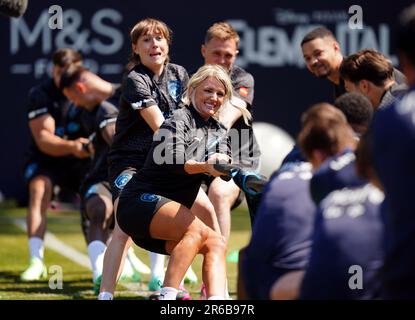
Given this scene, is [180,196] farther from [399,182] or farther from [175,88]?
[399,182]

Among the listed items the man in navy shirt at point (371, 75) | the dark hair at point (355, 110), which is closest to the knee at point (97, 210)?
the man in navy shirt at point (371, 75)

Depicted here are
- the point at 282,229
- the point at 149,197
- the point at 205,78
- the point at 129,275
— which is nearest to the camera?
the point at 282,229

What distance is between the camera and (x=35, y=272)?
31.0 ft

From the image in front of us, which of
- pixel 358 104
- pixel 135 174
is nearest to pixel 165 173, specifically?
pixel 135 174

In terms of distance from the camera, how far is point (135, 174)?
647 cm

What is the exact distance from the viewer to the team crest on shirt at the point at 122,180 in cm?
687

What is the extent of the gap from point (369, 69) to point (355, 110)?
4.59 feet

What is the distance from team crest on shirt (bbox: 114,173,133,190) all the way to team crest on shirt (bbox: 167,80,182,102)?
635 millimetres

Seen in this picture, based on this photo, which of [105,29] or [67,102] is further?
[105,29]

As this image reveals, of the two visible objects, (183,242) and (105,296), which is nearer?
(183,242)

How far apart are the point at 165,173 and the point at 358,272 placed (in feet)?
6.89

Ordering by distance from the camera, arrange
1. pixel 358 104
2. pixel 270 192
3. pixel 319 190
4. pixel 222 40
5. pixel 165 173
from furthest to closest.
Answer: pixel 222 40 → pixel 165 173 → pixel 358 104 → pixel 270 192 → pixel 319 190

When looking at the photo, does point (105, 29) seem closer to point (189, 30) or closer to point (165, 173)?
point (189, 30)

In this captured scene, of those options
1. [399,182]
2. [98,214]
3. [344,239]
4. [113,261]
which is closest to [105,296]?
[113,261]
